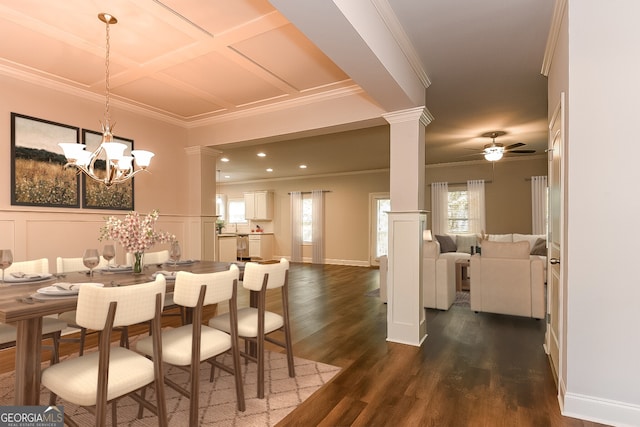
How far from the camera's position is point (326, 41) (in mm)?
2066

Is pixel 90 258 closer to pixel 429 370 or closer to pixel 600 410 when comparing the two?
pixel 429 370

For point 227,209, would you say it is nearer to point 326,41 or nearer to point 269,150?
point 269,150

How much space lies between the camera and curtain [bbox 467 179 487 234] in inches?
316

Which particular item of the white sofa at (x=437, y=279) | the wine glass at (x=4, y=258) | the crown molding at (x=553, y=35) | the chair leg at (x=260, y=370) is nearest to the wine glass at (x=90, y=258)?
the wine glass at (x=4, y=258)

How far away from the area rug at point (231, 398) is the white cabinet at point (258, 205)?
8153mm

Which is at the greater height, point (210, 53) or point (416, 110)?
point (210, 53)

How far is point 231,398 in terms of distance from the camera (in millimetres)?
2328

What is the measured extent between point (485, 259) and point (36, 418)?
462 centimetres

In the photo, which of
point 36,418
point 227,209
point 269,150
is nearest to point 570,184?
point 36,418

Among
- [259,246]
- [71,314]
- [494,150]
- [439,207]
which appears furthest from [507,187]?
[71,314]

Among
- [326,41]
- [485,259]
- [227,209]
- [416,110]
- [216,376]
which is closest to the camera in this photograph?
[326,41]

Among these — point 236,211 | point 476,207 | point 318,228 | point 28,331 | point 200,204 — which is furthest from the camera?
point 236,211

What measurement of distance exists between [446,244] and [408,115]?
4876mm

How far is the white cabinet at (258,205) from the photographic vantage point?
10.9m
